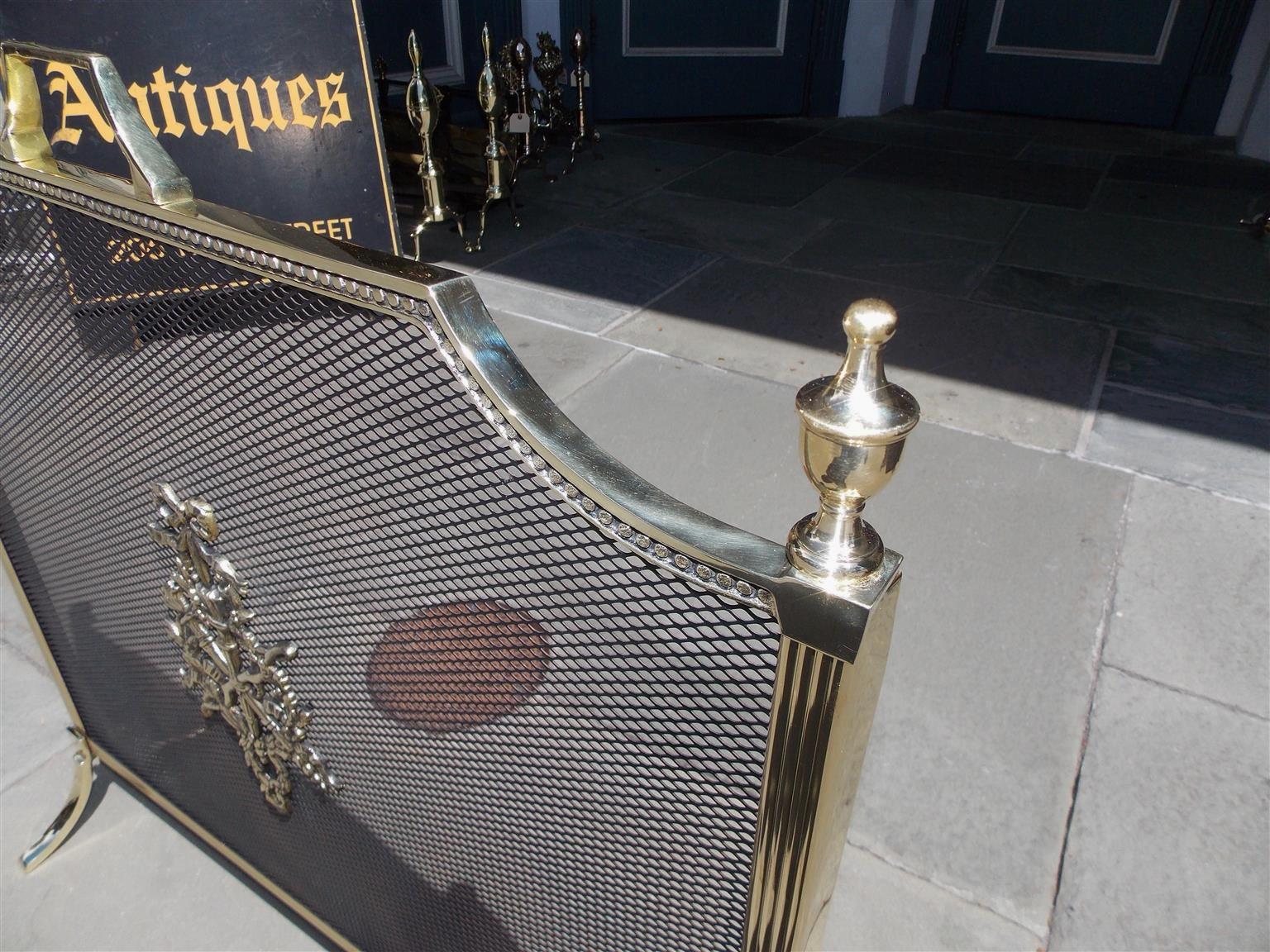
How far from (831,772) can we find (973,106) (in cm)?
992

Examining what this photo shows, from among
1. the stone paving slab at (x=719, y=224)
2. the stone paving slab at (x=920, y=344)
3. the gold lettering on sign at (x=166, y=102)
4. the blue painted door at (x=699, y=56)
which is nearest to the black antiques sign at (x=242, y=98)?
the gold lettering on sign at (x=166, y=102)

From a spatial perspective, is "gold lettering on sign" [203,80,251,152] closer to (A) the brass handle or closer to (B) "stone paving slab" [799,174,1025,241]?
(A) the brass handle

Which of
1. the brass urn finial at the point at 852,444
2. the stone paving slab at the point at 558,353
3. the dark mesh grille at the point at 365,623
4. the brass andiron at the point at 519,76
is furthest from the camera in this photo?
the brass andiron at the point at 519,76

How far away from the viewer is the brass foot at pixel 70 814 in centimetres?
191

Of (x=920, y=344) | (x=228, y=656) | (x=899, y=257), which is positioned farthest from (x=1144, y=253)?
(x=228, y=656)

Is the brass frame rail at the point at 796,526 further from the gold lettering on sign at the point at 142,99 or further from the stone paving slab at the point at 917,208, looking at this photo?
the stone paving slab at the point at 917,208

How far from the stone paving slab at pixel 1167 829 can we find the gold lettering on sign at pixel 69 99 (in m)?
3.63

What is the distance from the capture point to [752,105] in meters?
8.55

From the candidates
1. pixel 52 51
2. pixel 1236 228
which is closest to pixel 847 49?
pixel 1236 228

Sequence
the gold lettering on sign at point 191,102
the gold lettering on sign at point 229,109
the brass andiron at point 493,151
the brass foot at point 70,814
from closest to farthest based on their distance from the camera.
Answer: the brass foot at point 70,814, the gold lettering on sign at point 191,102, the gold lettering on sign at point 229,109, the brass andiron at point 493,151

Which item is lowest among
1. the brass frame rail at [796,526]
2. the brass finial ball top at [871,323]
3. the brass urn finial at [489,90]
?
the brass urn finial at [489,90]

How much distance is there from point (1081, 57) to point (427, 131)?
7.05 metres

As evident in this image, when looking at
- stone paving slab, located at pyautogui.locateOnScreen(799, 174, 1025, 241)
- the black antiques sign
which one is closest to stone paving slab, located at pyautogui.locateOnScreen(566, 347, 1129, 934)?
the black antiques sign

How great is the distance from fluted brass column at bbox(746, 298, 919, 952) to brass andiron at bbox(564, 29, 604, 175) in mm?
6278
